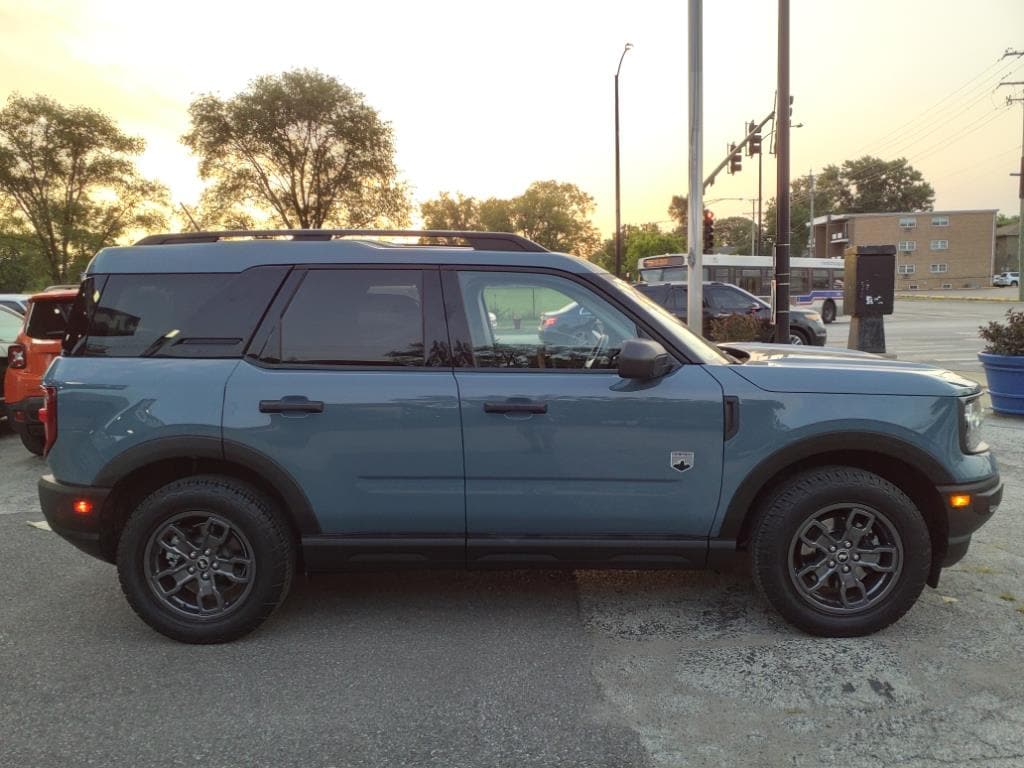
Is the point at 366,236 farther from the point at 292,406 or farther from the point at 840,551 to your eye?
the point at 840,551

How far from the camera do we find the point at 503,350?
353 cm

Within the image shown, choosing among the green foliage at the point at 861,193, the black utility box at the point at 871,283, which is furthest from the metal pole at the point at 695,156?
the green foliage at the point at 861,193

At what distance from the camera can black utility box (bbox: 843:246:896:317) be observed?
44.8ft

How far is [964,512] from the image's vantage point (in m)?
3.43

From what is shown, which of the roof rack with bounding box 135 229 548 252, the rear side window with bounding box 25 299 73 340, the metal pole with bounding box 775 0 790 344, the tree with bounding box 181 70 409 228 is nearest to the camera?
the roof rack with bounding box 135 229 548 252

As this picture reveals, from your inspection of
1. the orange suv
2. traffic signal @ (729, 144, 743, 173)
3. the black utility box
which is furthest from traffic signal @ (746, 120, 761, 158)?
the orange suv

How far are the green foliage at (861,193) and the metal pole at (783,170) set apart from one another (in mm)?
98852

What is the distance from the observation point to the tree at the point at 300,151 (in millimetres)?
43594

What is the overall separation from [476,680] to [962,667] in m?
2.09

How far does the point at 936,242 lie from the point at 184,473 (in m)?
89.6

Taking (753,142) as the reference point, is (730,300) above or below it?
below

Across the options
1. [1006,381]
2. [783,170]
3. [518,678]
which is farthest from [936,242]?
[518,678]

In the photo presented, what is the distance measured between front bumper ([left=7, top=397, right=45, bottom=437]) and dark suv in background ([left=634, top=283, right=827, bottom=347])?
525 inches

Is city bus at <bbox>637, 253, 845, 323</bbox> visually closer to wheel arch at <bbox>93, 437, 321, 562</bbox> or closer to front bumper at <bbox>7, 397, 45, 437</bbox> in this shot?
front bumper at <bbox>7, 397, 45, 437</bbox>
